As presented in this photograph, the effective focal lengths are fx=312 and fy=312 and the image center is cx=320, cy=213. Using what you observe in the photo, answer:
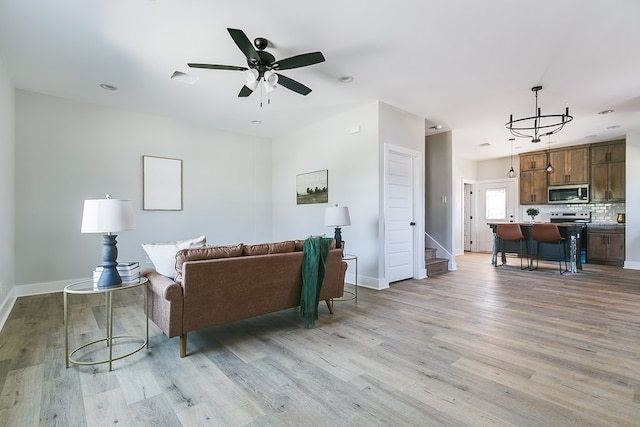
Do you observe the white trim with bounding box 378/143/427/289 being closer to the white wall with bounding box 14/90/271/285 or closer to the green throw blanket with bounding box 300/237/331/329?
the green throw blanket with bounding box 300/237/331/329

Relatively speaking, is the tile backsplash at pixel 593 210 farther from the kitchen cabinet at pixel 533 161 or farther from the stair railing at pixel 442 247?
the stair railing at pixel 442 247

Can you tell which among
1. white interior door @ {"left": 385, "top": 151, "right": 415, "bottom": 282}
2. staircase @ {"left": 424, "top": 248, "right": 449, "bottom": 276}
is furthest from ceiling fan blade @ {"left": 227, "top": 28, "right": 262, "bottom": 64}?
staircase @ {"left": 424, "top": 248, "right": 449, "bottom": 276}

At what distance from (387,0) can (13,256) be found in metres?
5.38

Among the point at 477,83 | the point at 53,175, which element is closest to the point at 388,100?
the point at 477,83

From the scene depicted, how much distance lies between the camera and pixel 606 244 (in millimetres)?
6926

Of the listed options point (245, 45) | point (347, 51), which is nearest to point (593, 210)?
point (347, 51)

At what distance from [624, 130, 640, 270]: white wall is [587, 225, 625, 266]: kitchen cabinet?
25 centimetres

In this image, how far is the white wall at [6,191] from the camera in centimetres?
337

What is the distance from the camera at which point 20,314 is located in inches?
137

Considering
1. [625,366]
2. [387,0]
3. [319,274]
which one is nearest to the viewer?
[625,366]

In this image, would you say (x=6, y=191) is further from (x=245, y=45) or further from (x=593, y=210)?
(x=593, y=210)

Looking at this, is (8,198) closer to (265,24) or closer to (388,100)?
(265,24)

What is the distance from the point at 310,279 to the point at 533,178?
25.9 feet

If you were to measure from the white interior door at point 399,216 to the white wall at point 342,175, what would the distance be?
311mm
